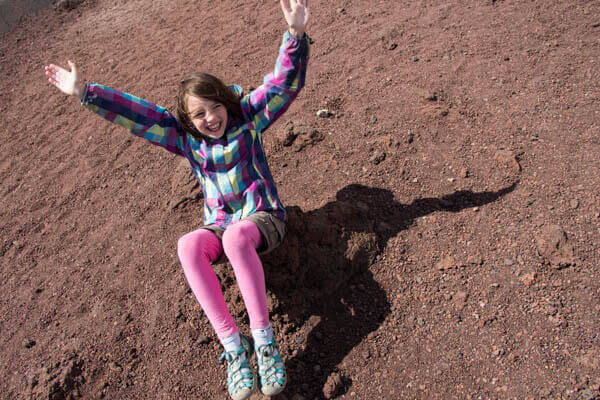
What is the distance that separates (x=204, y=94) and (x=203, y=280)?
3.05 feet

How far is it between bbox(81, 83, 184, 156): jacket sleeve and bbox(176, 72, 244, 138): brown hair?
0.10 m

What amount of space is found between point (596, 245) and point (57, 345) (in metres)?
3.22

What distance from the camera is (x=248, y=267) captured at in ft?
7.16

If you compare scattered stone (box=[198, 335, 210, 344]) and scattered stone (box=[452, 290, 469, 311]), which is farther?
scattered stone (box=[198, 335, 210, 344])

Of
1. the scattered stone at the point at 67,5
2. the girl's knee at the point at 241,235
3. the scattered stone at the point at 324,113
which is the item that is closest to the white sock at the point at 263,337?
the girl's knee at the point at 241,235

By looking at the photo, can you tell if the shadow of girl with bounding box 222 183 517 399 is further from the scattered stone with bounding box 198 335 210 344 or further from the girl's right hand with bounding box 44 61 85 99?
the girl's right hand with bounding box 44 61 85 99

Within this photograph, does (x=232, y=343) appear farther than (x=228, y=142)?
No

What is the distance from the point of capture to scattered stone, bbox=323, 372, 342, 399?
2338 mm

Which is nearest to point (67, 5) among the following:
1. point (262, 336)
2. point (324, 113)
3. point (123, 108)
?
point (324, 113)

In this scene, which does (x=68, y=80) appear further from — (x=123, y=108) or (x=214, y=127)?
(x=214, y=127)

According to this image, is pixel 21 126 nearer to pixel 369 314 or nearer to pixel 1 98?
pixel 1 98

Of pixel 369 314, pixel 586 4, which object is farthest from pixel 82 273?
pixel 586 4

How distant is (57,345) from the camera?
9.27 feet

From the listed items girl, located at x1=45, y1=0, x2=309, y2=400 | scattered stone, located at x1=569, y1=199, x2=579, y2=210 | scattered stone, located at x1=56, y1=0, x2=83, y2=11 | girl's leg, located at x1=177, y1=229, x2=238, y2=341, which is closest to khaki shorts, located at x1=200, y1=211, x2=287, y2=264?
girl, located at x1=45, y1=0, x2=309, y2=400
